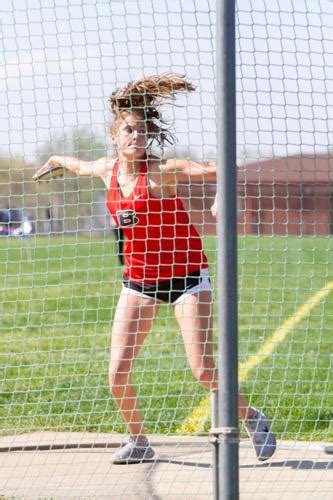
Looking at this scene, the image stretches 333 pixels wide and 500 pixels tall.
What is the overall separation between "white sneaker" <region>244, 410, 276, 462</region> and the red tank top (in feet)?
3.04

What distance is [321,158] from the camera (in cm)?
541

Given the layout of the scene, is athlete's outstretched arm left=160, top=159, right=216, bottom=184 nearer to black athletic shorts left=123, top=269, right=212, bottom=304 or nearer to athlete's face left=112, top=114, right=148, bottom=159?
athlete's face left=112, top=114, right=148, bottom=159

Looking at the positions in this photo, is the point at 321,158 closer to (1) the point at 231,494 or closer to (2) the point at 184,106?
(2) the point at 184,106

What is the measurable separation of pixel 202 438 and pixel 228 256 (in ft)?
7.87

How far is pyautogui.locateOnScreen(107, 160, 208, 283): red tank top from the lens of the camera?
5.62 m

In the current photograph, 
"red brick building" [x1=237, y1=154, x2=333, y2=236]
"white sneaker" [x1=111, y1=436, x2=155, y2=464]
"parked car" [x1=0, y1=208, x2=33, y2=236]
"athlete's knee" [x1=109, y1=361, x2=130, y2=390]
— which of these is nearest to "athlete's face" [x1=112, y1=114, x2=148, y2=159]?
"red brick building" [x1=237, y1=154, x2=333, y2=236]

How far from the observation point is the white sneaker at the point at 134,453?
5953 millimetres

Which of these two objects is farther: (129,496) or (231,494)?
(129,496)

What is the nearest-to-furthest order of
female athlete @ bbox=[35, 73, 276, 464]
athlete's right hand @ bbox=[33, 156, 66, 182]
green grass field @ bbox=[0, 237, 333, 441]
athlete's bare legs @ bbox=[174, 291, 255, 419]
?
female athlete @ bbox=[35, 73, 276, 464], athlete's bare legs @ bbox=[174, 291, 255, 419], athlete's right hand @ bbox=[33, 156, 66, 182], green grass field @ bbox=[0, 237, 333, 441]

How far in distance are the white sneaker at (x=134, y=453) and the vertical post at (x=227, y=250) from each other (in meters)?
1.43

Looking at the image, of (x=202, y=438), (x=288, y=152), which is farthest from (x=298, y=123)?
(x=202, y=438)

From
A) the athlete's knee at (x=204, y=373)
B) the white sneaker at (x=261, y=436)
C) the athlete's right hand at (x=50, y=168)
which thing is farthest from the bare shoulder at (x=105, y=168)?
the white sneaker at (x=261, y=436)

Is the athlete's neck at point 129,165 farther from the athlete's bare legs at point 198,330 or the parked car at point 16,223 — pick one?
the athlete's bare legs at point 198,330

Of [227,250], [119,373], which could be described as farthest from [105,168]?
[227,250]
